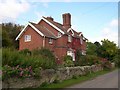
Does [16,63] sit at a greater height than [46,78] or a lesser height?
greater

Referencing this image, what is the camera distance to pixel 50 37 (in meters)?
39.3

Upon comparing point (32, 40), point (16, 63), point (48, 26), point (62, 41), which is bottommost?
point (16, 63)

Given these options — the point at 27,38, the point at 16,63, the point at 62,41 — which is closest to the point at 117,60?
the point at 62,41

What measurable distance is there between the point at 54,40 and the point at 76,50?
5.57 meters

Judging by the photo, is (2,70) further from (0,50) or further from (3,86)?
Result: (0,50)

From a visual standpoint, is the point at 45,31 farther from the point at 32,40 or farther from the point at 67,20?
the point at 67,20

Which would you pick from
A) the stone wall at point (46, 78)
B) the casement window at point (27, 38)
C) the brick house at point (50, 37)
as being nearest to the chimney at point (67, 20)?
the brick house at point (50, 37)

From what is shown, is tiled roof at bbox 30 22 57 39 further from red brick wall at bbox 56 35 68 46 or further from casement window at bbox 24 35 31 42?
casement window at bbox 24 35 31 42

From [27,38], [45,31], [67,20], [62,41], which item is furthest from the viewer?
[67,20]

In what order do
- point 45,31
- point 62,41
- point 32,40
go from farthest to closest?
point 62,41 < point 45,31 < point 32,40

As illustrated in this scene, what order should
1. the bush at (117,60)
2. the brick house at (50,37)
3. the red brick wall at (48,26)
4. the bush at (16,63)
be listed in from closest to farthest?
the bush at (16,63)
the brick house at (50,37)
the red brick wall at (48,26)
the bush at (117,60)

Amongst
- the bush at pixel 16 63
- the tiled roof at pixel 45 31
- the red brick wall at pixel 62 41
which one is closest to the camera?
the bush at pixel 16 63

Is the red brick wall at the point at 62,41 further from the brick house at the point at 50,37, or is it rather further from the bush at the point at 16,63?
the bush at the point at 16,63

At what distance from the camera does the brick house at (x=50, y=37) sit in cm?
3888
